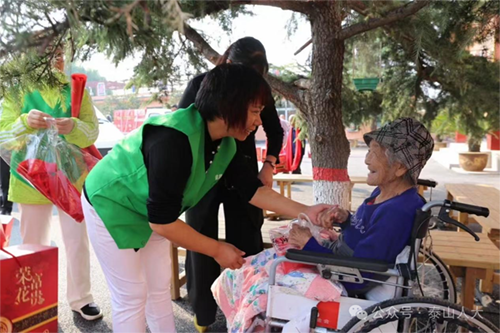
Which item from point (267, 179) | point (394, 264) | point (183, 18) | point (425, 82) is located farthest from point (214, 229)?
point (425, 82)

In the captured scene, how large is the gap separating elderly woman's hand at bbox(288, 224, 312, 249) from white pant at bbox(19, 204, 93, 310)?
4.82 ft

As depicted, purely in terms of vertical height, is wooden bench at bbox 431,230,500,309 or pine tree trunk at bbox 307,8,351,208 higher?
pine tree trunk at bbox 307,8,351,208

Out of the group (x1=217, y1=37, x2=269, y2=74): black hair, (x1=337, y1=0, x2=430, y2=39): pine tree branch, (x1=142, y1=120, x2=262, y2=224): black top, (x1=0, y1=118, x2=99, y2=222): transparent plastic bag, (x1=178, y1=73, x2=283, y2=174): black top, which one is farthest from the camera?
(x1=337, y1=0, x2=430, y2=39): pine tree branch

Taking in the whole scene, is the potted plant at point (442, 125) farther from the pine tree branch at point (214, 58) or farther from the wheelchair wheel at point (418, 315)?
the wheelchair wheel at point (418, 315)

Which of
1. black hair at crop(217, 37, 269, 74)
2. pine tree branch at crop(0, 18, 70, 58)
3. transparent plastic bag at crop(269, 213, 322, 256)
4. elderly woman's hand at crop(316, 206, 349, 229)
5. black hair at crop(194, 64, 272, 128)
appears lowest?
transparent plastic bag at crop(269, 213, 322, 256)

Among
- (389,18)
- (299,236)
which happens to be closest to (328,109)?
(389,18)

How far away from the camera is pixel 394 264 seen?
170cm

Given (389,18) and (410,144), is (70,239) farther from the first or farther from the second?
(389,18)

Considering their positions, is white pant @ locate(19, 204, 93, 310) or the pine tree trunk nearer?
white pant @ locate(19, 204, 93, 310)

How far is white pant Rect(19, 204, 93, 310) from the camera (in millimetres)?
A: 2756

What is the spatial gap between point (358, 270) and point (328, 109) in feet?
7.16

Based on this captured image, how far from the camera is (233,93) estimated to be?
1542mm

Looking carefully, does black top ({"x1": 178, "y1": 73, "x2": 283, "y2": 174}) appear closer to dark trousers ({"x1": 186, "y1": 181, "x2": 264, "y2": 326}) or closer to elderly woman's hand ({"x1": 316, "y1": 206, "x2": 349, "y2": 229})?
dark trousers ({"x1": 186, "y1": 181, "x2": 264, "y2": 326})

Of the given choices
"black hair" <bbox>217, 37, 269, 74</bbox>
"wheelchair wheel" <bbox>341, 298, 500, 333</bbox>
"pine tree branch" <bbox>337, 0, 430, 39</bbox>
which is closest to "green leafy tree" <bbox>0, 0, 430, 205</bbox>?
"pine tree branch" <bbox>337, 0, 430, 39</bbox>
